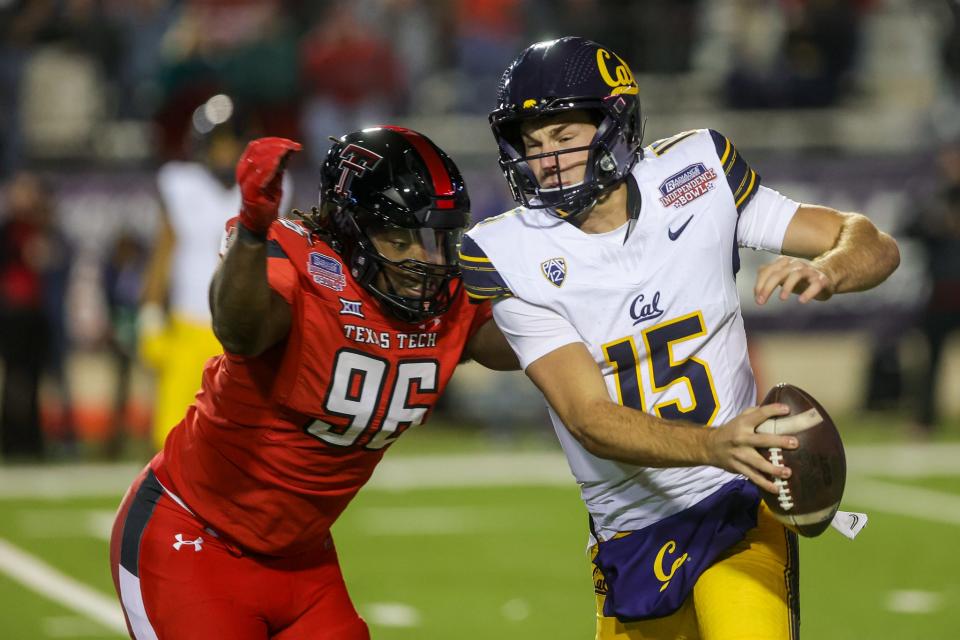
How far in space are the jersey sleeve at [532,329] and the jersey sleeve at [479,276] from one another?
3cm

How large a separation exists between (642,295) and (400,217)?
0.63m

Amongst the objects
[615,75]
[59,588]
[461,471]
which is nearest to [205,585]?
[615,75]

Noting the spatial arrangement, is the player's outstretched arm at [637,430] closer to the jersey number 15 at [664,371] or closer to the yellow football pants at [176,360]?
the jersey number 15 at [664,371]

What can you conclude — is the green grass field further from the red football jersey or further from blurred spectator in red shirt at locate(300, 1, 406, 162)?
blurred spectator in red shirt at locate(300, 1, 406, 162)

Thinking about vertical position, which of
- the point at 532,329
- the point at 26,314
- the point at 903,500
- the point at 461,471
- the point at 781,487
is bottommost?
the point at 461,471

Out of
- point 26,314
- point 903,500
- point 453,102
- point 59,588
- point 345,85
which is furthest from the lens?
point 453,102

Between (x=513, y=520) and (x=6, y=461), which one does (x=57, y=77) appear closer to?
(x=6, y=461)

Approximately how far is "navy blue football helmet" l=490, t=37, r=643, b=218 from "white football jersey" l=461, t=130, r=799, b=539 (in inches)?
3.0

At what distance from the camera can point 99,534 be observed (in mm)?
8219

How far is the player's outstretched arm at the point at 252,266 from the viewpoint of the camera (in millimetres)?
3328

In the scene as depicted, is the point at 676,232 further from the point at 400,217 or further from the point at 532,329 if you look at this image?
the point at 400,217

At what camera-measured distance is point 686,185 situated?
3854mm

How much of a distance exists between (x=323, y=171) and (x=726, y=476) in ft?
4.31

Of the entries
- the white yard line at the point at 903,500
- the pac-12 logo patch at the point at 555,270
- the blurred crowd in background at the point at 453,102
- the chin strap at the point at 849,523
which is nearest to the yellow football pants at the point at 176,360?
the pac-12 logo patch at the point at 555,270
